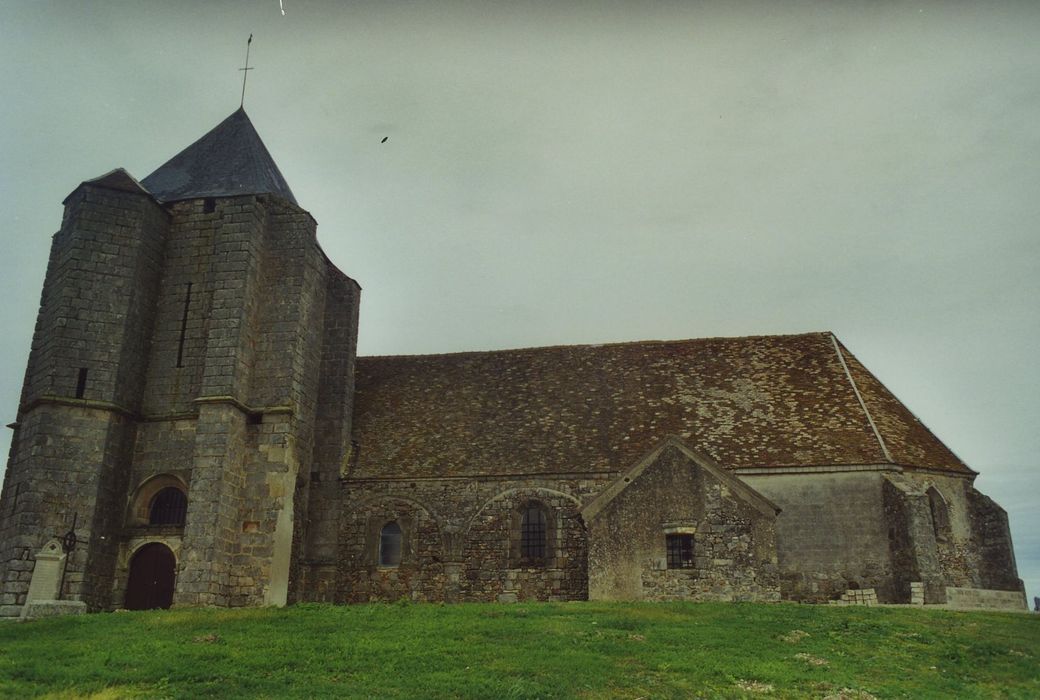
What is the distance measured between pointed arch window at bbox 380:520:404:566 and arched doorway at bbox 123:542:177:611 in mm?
5999

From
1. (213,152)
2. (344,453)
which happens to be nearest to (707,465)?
(344,453)

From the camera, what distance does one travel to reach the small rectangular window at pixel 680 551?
20.7 meters

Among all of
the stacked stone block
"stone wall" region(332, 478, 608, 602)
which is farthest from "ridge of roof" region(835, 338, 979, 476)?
"stone wall" region(332, 478, 608, 602)

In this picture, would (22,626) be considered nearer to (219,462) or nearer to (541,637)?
(219,462)

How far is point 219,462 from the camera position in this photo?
2100 centimetres

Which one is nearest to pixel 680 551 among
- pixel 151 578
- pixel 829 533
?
pixel 829 533

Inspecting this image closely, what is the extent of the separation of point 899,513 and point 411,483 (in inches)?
539

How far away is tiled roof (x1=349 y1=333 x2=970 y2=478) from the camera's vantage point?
23.8 m

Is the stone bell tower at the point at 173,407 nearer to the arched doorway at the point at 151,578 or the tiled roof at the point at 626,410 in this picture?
the arched doorway at the point at 151,578

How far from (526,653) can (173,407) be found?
13.2m

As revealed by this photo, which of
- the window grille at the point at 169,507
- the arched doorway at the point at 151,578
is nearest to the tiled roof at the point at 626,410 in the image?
the window grille at the point at 169,507

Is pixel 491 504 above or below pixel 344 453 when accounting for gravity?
below

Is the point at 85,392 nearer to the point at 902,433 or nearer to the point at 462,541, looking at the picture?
the point at 462,541

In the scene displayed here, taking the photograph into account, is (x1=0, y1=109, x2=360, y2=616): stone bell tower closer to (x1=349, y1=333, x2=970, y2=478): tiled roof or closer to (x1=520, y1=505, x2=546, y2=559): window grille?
(x1=349, y1=333, x2=970, y2=478): tiled roof
